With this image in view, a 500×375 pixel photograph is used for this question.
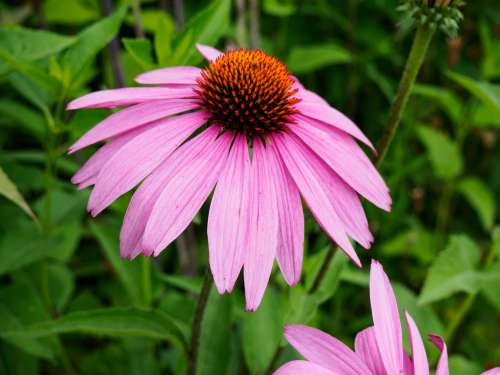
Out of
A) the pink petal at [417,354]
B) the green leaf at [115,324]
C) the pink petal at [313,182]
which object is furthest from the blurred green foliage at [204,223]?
the pink petal at [417,354]

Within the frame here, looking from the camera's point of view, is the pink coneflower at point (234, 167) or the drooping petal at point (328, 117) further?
the drooping petal at point (328, 117)

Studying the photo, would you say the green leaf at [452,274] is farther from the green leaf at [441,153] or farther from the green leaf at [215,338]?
the green leaf at [441,153]

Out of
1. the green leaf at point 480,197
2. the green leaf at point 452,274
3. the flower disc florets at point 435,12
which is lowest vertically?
the green leaf at point 480,197

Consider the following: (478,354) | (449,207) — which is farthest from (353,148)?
(449,207)

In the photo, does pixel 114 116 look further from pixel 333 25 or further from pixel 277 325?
pixel 333 25

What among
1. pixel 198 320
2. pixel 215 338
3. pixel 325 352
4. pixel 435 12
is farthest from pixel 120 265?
pixel 435 12
